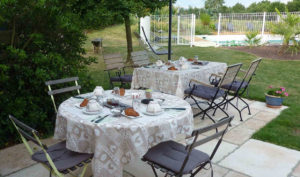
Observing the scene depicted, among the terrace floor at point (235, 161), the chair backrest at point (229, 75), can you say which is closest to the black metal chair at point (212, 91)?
the chair backrest at point (229, 75)

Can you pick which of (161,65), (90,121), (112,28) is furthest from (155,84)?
(112,28)

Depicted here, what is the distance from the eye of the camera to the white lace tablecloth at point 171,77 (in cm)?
455

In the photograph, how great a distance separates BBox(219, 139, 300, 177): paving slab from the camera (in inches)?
118

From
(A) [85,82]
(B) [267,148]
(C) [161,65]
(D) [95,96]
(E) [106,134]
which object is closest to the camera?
(E) [106,134]

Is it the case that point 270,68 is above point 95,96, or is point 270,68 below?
below

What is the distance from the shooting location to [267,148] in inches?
139

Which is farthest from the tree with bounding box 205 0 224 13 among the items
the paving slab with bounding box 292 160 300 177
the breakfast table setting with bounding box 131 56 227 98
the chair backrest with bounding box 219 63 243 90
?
the paving slab with bounding box 292 160 300 177

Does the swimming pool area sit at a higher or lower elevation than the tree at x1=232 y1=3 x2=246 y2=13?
lower

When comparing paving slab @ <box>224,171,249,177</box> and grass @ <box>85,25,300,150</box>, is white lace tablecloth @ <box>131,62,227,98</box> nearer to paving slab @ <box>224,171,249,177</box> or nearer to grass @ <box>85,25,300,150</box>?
grass @ <box>85,25,300,150</box>

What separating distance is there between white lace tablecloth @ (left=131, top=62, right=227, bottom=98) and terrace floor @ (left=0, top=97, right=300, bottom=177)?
3.54ft

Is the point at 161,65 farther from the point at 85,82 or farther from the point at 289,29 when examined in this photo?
the point at 289,29

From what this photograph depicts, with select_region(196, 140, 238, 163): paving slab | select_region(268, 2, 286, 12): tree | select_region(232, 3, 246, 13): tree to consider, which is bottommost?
select_region(196, 140, 238, 163): paving slab

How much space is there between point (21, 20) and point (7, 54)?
540mm

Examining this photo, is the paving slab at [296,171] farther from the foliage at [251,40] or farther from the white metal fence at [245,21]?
the white metal fence at [245,21]
